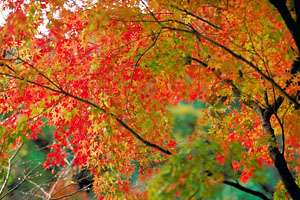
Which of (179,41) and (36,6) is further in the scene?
(179,41)

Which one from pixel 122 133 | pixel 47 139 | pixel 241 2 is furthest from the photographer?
pixel 47 139

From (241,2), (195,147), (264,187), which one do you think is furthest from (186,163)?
(264,187)

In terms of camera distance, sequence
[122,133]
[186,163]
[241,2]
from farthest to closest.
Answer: [122,133] < [241,2] < [186,163]

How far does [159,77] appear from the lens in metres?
5.17

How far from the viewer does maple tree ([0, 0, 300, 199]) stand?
278cm

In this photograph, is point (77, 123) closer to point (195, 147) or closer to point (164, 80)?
point (164, 80)

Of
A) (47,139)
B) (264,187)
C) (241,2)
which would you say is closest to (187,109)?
(264,187)

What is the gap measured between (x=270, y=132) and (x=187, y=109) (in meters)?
8.44

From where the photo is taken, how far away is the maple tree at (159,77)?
2.78 meters

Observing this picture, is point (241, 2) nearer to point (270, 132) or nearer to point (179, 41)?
point (179, 41)

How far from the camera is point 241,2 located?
310 centimetres

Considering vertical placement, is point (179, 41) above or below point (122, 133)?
above

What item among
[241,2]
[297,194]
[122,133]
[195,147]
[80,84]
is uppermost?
[241,2]

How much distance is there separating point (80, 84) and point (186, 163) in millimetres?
2789
